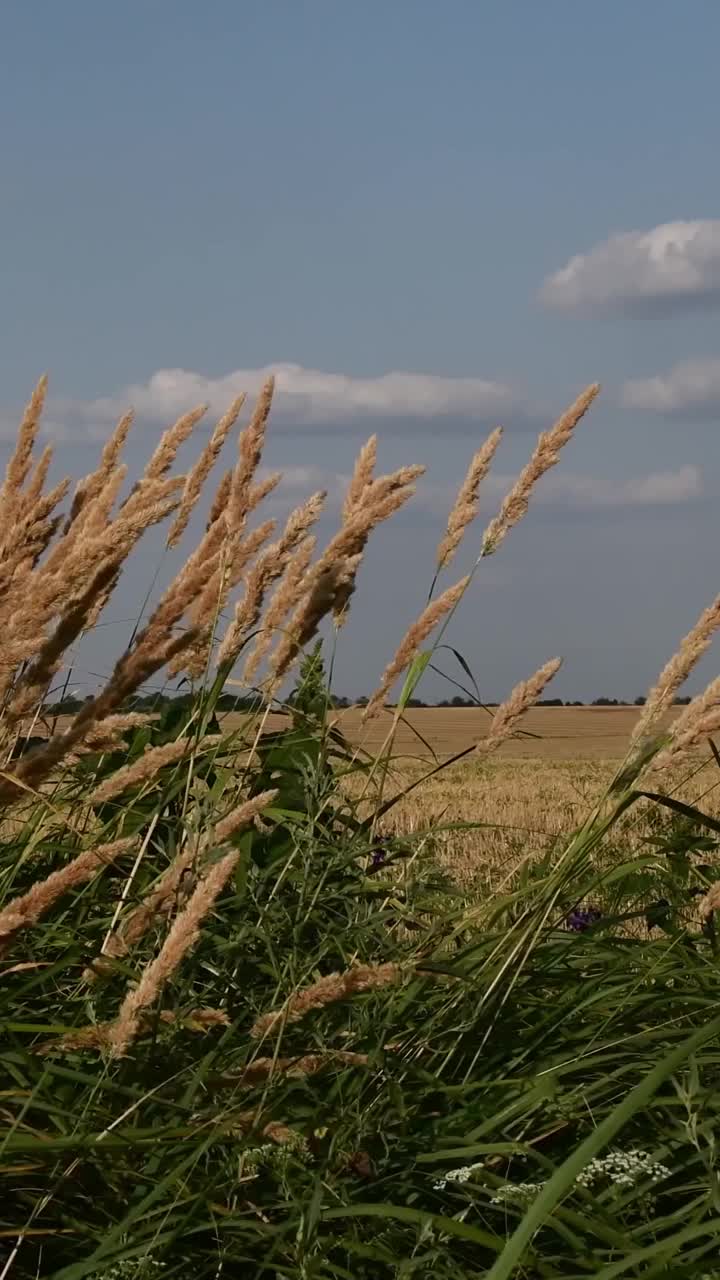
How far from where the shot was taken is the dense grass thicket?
1.93 m

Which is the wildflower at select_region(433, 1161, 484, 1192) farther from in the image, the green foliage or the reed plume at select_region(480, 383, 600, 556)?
the reed plume at select_region(480, 383, 600, 556)

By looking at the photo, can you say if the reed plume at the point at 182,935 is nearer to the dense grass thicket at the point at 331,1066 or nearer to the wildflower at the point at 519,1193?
the dense grass thicket at the point at 331,1066

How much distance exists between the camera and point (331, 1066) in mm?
2248

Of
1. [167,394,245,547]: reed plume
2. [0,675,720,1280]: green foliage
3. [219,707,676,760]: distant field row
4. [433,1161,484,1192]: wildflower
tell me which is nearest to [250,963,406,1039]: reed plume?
[0,675,720,1280]: green foliage

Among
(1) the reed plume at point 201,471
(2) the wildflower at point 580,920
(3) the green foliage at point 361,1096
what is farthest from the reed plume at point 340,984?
(2) the wildflower at point 580,920

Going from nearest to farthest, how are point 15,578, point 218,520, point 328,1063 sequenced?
point 328,1063 < point 15,578 < point 218,520

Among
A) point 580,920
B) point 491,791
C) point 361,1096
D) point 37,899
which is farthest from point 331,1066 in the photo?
point 491,791

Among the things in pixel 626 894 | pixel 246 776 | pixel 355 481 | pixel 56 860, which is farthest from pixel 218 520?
pixel 626 894

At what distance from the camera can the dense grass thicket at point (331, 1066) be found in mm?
1933

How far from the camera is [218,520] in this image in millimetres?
2896

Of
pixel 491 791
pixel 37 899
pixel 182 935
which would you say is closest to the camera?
pixel 182 935

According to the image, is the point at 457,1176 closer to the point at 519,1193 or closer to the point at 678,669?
the point at 519,1193

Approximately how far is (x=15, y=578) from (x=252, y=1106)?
36.5 inches

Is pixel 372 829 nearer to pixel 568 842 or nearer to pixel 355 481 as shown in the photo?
pixel 568 842
